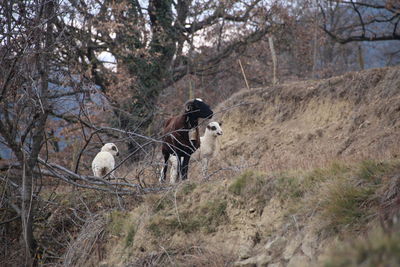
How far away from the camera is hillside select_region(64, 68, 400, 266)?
20.5 feet

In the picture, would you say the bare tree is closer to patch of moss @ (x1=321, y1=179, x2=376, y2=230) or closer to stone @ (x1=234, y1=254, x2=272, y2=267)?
patch of moss @ (x1=321, y1=179, x2=376, y2=230)

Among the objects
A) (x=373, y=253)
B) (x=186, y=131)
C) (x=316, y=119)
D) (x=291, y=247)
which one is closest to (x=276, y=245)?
(x=291, y=247)

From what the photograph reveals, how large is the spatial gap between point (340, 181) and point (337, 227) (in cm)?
80

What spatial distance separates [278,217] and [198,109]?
16.2ft

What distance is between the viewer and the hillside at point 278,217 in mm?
6246

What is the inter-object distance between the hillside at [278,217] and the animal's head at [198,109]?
5.64 feet

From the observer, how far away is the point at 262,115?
61.1 feet

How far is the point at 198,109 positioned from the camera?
486 inches

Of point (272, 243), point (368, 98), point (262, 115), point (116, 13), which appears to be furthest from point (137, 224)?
point (116, 13)

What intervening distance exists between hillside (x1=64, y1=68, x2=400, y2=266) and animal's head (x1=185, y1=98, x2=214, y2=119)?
1720mm

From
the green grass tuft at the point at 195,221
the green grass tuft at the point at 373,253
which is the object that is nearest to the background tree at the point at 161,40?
the green grass tuft at the point at 195,221

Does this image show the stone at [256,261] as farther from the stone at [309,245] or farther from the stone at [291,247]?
the stone at [309,245]

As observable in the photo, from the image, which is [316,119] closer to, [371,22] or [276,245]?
[371,22]

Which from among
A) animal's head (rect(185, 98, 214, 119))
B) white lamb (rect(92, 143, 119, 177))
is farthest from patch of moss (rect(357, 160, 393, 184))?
white lamb (rect(92, 143, 119, 177))
